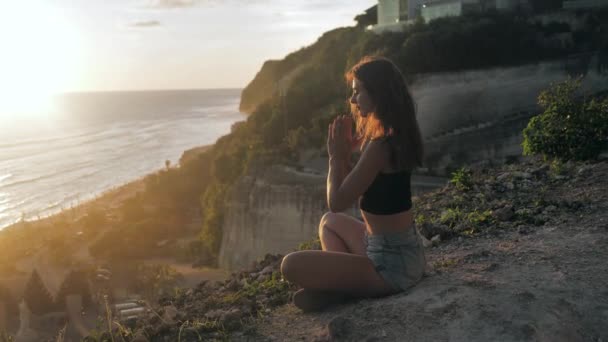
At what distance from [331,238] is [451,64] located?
23218mm

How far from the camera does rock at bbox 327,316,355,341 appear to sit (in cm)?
427

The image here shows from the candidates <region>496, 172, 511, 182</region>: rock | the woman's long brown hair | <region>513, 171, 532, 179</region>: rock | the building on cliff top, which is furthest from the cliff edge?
the building on cliff top

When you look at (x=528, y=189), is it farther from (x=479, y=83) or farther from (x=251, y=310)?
(x=479, y=83)

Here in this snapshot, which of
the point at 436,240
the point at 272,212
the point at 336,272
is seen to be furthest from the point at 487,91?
the point at 336,272

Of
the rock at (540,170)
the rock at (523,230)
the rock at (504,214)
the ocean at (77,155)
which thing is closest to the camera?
the rock at (523,230)

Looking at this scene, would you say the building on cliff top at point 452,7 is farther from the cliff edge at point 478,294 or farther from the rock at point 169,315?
the rock at point 169,315

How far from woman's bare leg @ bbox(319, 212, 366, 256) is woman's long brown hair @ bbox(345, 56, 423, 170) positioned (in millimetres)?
927

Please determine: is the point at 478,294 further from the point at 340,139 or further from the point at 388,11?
the point at 388,11

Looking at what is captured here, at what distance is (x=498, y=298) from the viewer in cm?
444

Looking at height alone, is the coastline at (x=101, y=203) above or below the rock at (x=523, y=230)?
below

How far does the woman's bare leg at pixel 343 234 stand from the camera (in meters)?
4.83

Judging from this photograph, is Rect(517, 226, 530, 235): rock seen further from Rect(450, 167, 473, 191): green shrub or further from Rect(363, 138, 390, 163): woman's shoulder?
Rect(363, 138, 390, 163): woman's shoulder

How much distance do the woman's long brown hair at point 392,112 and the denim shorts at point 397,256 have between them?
1.97ft

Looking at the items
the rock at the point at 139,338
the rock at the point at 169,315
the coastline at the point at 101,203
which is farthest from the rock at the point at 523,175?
the coastline at the point at 101,203
